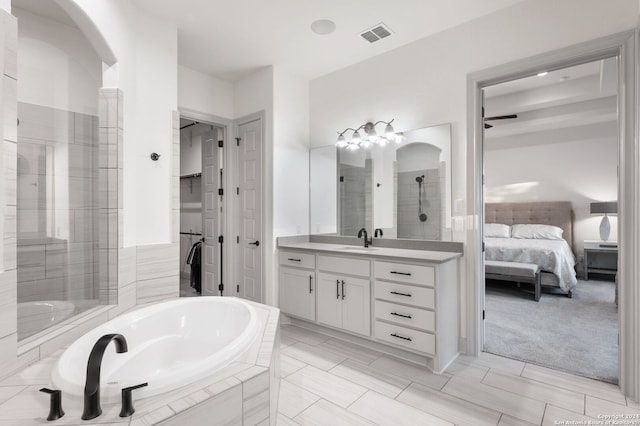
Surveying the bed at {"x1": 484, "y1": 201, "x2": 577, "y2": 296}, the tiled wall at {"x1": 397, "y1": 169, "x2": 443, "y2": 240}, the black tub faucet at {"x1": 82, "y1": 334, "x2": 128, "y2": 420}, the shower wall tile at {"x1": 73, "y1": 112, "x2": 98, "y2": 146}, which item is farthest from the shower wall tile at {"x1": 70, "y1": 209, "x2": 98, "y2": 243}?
the bed at {"x1": 484, "y1": 201, "x2": 577, "y2": 296}

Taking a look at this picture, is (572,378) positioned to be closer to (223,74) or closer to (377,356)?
(377,356)

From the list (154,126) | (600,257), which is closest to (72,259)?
(154,126)

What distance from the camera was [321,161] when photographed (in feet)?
12.5

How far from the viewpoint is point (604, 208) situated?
17.0ft

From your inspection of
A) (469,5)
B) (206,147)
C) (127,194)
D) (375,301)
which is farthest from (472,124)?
(206,147)

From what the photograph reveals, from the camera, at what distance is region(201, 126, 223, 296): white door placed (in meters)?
4.09

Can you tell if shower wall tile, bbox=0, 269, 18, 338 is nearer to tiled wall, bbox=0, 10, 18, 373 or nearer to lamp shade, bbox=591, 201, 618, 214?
tiled wall, bbox=0, 10, 18, 373

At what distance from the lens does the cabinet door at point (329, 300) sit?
2.92 metres

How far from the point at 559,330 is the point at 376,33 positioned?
337 centimetres

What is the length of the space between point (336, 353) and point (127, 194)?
208 cm

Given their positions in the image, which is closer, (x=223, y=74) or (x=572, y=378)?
(x=572, y=378)

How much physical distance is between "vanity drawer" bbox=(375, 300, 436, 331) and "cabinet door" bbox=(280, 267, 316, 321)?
753 mm

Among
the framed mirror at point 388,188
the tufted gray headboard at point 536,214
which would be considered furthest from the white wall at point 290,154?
the tufted gray headboard at point 536,214

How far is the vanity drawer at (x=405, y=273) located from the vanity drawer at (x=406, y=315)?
212mm
